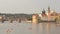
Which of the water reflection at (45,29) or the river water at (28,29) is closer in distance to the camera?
the river water at (28,29)

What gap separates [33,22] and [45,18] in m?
2.39

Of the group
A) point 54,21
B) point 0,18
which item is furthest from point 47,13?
point 0,18

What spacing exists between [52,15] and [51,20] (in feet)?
4.08

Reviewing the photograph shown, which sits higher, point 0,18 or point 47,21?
point 0,18

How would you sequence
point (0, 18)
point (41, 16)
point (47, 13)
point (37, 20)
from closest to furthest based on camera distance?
1. point (0, 18)
2. point (37, 20)
3. point (41, 16)
4. point (47, 13)

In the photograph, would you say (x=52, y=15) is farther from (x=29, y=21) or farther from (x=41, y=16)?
(x=29, y=21)

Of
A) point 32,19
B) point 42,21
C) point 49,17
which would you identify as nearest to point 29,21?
point 32,19

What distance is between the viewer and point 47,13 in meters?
23.2

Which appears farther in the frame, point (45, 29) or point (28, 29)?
point (45, 29)

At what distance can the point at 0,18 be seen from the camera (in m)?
16.8

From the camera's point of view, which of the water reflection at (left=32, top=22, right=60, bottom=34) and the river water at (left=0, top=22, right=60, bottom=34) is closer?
the river water at (left=0, top=22, right=60, bottom=34)

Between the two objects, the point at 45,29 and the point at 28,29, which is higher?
the point at 28,29

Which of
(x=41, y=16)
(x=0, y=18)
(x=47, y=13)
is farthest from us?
(x=47, y=13)

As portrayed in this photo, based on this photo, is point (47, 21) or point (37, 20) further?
point (47, 21)
